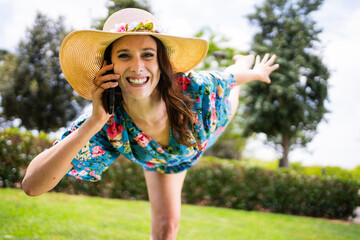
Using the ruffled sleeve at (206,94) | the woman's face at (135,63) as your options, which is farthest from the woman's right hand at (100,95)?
the ruffled sleeve at (206,94)

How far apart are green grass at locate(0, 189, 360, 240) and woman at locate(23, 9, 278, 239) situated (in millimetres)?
2077

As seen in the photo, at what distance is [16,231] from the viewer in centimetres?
412

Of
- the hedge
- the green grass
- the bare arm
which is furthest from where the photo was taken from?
the hedge

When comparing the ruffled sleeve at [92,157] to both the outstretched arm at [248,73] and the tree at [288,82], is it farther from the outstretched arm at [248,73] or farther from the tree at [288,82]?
the tree at [288,82]

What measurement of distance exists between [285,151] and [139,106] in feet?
56.6

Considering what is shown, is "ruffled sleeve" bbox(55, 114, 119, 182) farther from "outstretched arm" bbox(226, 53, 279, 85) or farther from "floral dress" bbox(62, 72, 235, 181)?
"outstretched arm" bbox(226, 53, 279, 85)

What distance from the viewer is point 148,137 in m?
2.71

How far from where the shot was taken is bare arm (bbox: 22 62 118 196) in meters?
1.98

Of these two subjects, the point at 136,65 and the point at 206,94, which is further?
the point at 206,94

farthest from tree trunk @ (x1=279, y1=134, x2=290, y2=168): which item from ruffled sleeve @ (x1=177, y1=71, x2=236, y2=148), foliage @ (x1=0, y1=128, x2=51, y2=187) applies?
ruffled sleeve @ (x1=177, y1=71, x2=236, y2=148)

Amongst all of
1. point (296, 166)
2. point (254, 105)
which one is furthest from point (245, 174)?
point (296, 166)

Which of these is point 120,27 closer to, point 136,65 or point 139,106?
point 136,65

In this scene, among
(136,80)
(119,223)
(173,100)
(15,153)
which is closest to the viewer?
(136,80)

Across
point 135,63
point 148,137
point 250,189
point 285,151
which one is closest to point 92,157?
point 148,137
